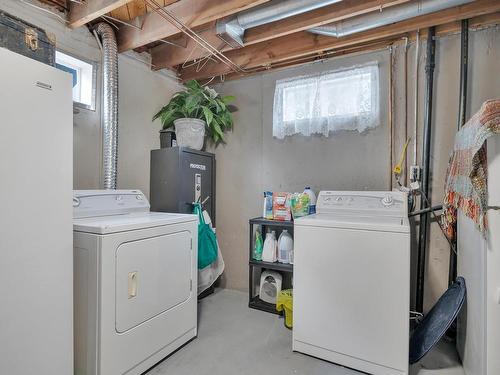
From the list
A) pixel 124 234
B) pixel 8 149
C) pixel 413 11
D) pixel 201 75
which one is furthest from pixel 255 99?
pixel 8 149

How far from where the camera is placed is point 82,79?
2.18 meters

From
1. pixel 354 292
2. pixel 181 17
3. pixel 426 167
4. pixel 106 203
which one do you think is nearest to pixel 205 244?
pixel 106 203

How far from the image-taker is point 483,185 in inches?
49.0

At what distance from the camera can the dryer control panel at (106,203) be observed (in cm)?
173

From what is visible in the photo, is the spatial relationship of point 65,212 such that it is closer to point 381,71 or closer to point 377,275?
point 377,275

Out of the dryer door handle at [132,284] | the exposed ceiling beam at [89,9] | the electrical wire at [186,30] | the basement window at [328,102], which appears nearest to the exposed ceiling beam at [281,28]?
the electrical wire at [186,30]

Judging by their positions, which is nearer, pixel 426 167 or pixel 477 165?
pixel 477 165

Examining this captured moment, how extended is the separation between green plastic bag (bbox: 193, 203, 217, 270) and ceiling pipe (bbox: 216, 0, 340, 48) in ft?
4.76

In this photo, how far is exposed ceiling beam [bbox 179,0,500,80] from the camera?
6.07ft

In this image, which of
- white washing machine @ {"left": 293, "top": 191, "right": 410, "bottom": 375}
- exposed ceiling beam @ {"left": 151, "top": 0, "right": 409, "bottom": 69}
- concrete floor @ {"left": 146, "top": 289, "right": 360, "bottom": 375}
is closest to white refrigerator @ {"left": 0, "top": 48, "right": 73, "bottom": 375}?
concrete floor @ {"left": 146, "top": 289, "right": 360, "bottom": 375}

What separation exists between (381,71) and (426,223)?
131cm

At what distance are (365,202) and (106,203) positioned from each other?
190cm

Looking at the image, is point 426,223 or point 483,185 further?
point 426,223

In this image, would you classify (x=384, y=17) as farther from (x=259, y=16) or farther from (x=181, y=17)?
(x=181, y=17)
